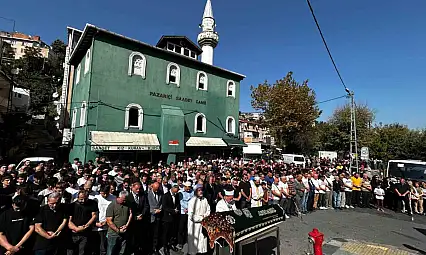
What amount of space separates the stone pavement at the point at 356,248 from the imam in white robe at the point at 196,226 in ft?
11.6

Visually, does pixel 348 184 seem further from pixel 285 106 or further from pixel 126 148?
pixel 285 106

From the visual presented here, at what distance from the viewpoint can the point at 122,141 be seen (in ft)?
53.1

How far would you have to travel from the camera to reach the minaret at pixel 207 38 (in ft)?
98.6

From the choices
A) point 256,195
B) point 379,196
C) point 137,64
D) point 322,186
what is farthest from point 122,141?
point 379,196

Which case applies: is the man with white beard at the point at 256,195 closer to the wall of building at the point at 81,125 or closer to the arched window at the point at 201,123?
the wall of building at the point at 81,125

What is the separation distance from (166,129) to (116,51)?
661 centimetres

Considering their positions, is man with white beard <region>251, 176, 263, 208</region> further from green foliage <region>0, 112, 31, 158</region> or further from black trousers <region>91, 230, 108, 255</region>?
green foliage <region>0, 112, 31, 158</region>

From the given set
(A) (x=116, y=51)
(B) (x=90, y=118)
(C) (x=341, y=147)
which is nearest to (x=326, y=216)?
(B) (x=90, y=118)

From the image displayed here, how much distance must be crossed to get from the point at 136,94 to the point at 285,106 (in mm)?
19510

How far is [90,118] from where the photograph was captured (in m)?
16.0

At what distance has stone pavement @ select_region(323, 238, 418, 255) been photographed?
22.2ft

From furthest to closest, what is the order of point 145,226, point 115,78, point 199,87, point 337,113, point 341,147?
point 337,113 < point 341,147 < point 199,87 < point 115,78 < point 145,226

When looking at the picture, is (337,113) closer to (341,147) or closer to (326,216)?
(341,147)

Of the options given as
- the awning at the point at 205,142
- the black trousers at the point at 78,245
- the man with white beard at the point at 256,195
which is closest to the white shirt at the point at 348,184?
the man with white beard at the point at 256,195
